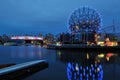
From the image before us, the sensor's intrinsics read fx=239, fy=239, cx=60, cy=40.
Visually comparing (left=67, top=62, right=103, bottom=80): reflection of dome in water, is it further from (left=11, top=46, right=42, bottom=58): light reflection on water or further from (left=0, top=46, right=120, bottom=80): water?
(left=11, top=46, right=42, bottom=58): light reflection on water

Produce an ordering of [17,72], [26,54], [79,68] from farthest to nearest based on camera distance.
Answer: [26,54]
[79,68]
[17,72]

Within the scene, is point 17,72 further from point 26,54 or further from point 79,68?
point 26,54

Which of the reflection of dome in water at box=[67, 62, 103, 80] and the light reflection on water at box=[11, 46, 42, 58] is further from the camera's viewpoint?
the light reflection on water at box=[11, 46, 42, 58]

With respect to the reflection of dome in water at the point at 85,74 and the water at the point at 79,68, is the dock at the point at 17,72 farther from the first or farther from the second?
the reflection of dome in water at the point at 85,74

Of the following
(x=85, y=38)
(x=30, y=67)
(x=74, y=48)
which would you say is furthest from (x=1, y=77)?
(x=85, y=38)

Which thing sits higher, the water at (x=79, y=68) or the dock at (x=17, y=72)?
the dock at (x=17, y=72)

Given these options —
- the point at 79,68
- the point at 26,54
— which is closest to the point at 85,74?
the point at 79,68

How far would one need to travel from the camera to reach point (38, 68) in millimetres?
25156

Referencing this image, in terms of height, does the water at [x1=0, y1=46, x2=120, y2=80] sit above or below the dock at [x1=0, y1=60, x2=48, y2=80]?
below

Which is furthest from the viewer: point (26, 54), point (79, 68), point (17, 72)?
point (26, 54)

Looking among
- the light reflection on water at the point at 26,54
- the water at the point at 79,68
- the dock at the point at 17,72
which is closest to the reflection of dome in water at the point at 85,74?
the water at the point at 79,68

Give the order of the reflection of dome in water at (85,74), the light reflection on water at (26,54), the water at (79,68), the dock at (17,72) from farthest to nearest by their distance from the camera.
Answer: the light reflection on water at (26,54), the water at (79,68), the reflection of dome in water at (85,74), the dock at (17,72)

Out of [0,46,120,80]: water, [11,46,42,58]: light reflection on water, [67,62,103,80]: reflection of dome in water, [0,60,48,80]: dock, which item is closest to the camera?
[0,60,48,80]: dock

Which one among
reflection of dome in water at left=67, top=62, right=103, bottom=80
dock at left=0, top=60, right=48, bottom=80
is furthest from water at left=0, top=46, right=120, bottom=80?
dock at left=0, top=60, right=48, bottom=80
